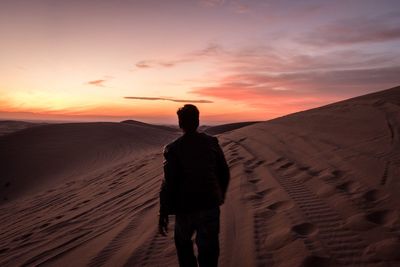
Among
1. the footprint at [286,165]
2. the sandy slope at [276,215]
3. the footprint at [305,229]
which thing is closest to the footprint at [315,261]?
the sandy slope at [276,215]

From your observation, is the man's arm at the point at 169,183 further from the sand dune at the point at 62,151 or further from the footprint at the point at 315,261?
the sand dune at the point at 62,151

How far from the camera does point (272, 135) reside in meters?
11.3

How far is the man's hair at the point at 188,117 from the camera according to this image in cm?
298

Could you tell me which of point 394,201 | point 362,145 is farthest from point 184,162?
point 362,145

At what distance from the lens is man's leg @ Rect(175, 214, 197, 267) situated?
3045 mm

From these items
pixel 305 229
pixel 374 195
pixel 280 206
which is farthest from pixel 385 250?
pixel 280 206

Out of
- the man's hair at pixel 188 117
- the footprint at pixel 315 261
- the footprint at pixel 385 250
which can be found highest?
the man's hair at pixel 188 117

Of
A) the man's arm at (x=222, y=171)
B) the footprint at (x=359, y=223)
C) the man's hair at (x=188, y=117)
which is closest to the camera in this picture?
the man's hair at (x=188, y=117)

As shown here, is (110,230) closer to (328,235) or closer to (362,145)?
(328,235)

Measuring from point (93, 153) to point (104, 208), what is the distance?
612 inches

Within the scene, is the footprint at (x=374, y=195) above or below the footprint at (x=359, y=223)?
above

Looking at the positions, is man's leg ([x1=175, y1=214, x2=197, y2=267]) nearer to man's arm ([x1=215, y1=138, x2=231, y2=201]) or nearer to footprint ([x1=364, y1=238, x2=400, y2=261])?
man's arm ([x1=215, y1=138, x2=231, y2=201])

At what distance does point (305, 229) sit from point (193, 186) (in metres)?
1.70

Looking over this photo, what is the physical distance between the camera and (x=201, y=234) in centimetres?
303
